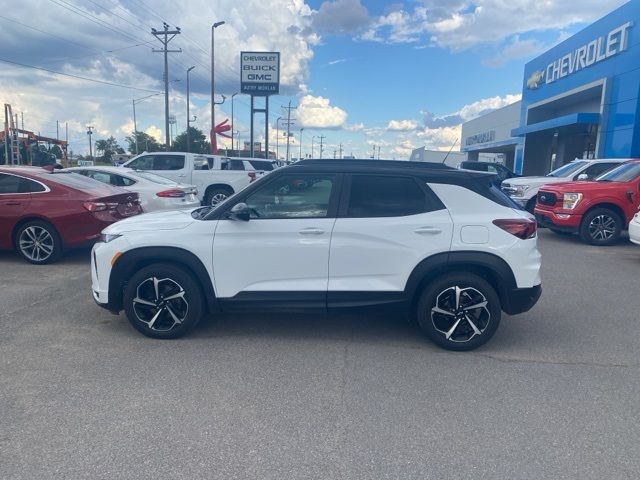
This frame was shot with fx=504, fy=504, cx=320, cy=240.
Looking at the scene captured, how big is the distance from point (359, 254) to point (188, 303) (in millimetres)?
1662

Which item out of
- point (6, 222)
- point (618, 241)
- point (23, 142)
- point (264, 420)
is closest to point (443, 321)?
point (264, 420)

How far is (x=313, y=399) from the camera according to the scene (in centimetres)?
374

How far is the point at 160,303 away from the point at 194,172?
11.5 meters

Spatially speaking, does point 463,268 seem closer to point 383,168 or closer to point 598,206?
point 383,168

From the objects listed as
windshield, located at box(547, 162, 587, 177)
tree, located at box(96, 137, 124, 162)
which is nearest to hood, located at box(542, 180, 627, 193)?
windshield, located at box(547, 162, 587, 177)

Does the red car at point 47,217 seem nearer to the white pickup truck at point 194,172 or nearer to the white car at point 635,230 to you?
the white pickup truck at point 194,172

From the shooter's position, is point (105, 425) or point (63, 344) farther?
point (63, 344)

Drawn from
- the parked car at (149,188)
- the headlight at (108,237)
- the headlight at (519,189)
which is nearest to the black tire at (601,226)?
the headlight at (519,189)

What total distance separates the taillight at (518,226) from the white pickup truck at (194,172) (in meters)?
11.7

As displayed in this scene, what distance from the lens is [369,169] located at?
474 cm

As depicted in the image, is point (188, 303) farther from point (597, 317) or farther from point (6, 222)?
point (6, 222)

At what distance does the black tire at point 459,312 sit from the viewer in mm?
4562

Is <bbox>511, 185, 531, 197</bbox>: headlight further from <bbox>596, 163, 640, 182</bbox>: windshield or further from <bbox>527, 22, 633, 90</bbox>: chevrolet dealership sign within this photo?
<bbox>527, 22, 633, 90</bbox>: chevrolet dealership sign

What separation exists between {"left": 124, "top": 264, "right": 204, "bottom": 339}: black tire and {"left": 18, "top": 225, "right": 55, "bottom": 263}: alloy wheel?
4.15 m
